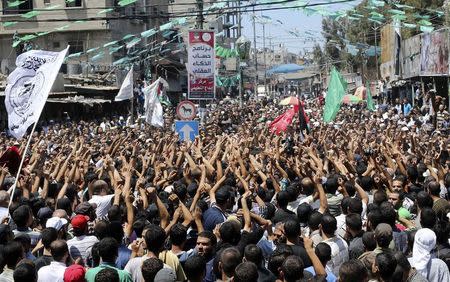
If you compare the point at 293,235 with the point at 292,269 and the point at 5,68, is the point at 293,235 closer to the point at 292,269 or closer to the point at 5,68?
the point at 292,269

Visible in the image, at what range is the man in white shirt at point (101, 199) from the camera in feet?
28.3

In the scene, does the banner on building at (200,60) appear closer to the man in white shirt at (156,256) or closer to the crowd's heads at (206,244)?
the crowd's heads at (206,244)

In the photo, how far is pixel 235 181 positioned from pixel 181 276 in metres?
4.48

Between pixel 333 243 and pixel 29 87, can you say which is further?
pixel 29 87

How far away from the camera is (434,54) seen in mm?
30906

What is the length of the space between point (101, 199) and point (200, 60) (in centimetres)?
1270

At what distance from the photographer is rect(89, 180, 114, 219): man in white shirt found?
8641mm

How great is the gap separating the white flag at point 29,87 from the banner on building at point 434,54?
21.0 m

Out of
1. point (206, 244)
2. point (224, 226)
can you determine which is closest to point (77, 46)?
point (224, 226)

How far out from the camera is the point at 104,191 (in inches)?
347

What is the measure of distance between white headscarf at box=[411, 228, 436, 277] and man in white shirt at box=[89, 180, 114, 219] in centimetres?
361

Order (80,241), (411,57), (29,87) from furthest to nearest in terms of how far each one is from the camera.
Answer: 1. (411,57)
2. (29,87)
3. (80,241)

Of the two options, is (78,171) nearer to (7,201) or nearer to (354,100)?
(7,201)

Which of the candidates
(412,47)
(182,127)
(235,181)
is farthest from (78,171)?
(412,47)
